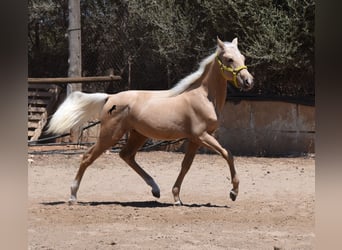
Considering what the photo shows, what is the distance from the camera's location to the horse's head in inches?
261

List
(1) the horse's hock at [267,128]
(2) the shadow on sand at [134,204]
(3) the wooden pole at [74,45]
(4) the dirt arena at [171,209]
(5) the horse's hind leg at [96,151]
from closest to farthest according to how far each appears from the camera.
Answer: (4) the dirt arena at [171,209] → (2) the shadow on sand at [134,204] → (5) the horse's hind leg at [96,151] → (1) the horse's hock at [267,128] → (3) the wooden pole at [74,45]

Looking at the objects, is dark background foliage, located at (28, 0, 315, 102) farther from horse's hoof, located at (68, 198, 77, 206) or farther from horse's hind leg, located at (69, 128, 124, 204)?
horse's hoof, located at (68, 198, 77, 206)

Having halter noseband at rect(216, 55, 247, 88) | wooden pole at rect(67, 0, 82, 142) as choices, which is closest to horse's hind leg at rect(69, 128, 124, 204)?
halter noseband at rect(216, 55, 247, 88)

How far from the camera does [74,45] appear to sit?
13.7m

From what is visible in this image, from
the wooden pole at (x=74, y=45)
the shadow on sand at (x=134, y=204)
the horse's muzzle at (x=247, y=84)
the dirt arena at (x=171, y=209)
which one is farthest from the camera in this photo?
the wooden pole at (x=74, y=45)

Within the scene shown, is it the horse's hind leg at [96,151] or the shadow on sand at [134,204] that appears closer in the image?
the shadow on sand at [134,204]

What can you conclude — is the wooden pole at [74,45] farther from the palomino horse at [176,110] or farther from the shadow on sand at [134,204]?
the shadow on sand at [134,204]

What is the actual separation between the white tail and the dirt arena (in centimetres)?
99

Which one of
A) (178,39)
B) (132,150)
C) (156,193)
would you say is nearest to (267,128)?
(178,39)

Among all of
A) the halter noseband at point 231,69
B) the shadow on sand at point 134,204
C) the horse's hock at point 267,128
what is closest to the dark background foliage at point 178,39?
the horse's hock at point 267,128

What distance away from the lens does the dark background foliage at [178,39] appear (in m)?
12.3

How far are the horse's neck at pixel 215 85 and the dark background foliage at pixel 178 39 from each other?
5.43 m

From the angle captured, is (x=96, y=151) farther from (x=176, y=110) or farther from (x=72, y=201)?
(x=176, y=110)

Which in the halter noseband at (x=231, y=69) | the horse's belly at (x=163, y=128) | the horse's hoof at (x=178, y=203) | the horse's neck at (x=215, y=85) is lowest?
the horse's hoof at (x=178, y=203)
